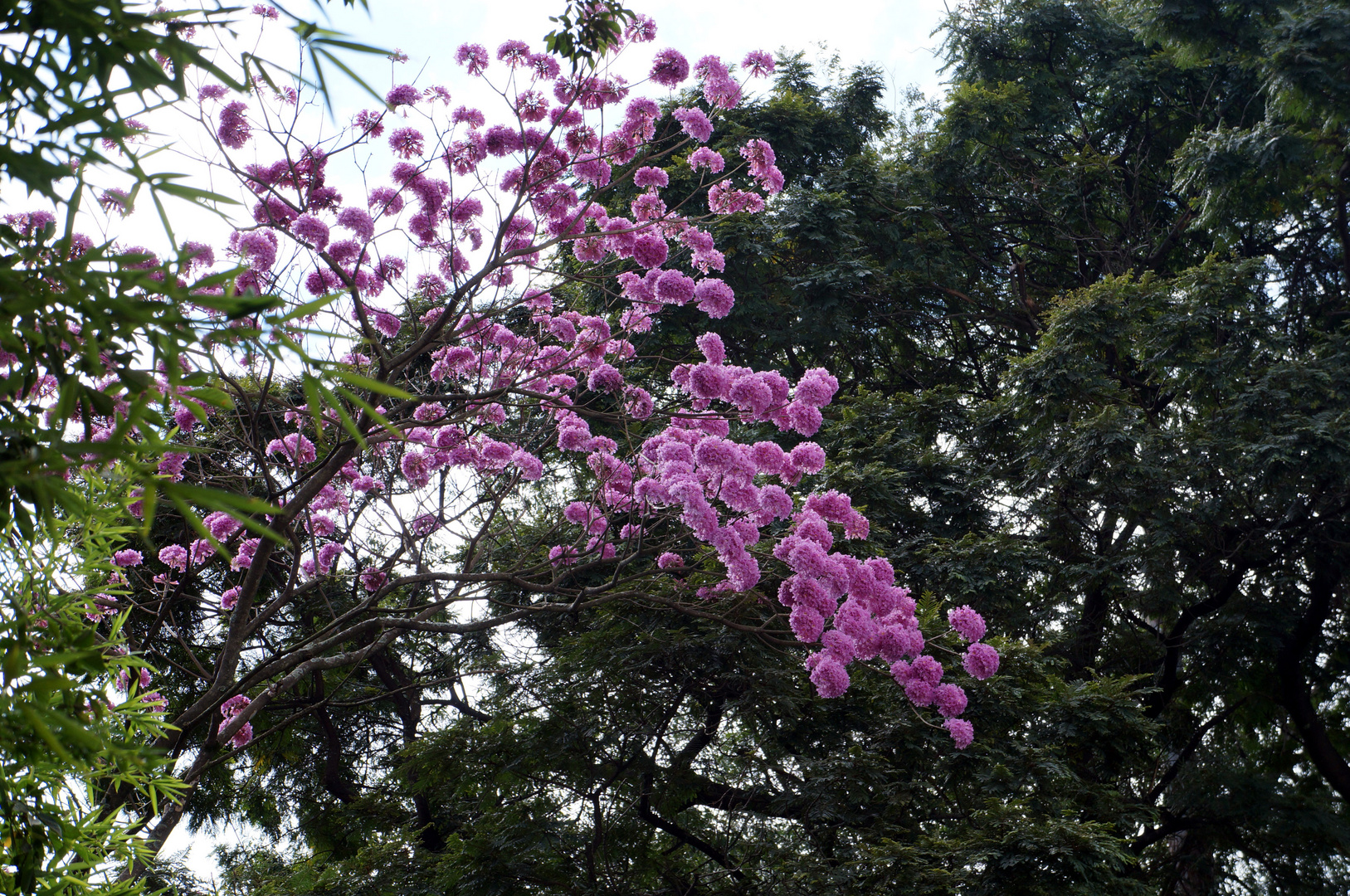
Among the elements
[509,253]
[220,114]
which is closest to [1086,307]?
[509,253]

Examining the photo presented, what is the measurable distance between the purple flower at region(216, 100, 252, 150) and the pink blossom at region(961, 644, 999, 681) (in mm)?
3469

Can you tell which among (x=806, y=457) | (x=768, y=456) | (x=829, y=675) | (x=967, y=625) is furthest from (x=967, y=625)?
(x=768, y=456)

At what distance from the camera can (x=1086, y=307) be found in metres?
7.43

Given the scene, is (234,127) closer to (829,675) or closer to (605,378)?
(605,378)

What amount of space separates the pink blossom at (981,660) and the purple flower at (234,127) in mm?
3469

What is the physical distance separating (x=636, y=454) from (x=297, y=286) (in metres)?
1.40

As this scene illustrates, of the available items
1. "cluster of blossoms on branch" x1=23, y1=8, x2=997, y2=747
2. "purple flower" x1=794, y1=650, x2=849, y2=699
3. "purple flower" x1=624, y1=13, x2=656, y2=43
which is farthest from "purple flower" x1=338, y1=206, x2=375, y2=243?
"purple flower" x1=794, y1=650, x2=849, y2=699

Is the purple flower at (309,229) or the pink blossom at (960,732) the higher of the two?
the purple flower at (309,229)

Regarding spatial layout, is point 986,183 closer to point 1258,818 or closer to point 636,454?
point 1258,818

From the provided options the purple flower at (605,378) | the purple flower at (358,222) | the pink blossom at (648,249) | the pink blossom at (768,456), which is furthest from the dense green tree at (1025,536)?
the purple flower at (358,222)

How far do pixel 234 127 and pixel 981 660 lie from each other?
3.57 meters

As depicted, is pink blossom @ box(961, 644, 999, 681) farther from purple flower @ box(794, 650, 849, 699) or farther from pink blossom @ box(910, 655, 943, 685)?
purple flower @ box(794, 650, 849, 699)

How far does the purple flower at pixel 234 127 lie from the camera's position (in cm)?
363

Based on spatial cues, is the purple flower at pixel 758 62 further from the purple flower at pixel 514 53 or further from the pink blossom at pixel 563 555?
the pink blossom at pixel 563 555
